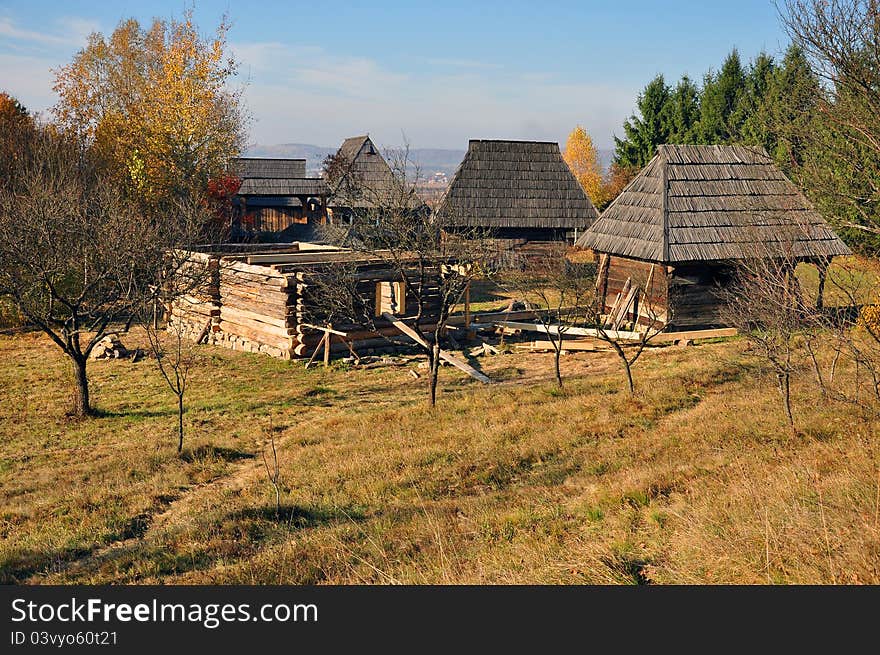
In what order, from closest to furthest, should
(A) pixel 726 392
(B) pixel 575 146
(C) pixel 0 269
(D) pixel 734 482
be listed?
(D) pixel 734 482
(A) pixel 726 392
(C) pixel 0 269
(B) pixel 575 146

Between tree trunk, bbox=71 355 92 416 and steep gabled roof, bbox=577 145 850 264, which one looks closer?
tree trunk, bbox=71 355 92 416

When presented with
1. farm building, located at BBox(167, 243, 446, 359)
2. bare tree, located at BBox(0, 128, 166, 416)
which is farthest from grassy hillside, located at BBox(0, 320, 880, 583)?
farm building, located at BBox(167, 243, 446, 359)

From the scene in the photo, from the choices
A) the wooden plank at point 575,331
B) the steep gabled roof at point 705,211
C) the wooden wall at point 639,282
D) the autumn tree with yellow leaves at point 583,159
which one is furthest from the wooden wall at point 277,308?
the autumn tree with yellow leaves at point 583,159

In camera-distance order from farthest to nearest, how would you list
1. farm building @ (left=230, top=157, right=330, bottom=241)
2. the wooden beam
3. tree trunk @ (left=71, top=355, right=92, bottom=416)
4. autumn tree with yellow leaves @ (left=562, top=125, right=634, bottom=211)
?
autumn tree with yellow leaves @ (left=562, top=125, right=634, bottom=211) < farm building @ (left=230, top=157, right=330, bottom=241) < the wooden beam < tree trunk @ (left=71, top=355, right=92, bottom=416)

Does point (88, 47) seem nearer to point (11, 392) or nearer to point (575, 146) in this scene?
point (11, 392)

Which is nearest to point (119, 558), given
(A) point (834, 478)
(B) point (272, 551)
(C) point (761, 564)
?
(B) point (272, 551)

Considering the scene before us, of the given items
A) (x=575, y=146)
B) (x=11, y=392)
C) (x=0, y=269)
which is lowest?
(x=11, y=392)

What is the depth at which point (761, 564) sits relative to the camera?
514 centimetres

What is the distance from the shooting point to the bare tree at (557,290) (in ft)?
57.7

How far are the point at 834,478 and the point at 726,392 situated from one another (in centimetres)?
581

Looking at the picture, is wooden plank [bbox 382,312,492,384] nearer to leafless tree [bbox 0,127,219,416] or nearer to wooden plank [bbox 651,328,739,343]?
wooden plank [bbox 651,328,739,343]

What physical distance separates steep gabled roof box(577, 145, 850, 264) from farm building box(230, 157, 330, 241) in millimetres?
27178

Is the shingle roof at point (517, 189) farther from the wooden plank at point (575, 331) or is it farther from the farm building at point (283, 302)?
the farm building at point (283, 302)

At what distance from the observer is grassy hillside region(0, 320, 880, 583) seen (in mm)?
5820
